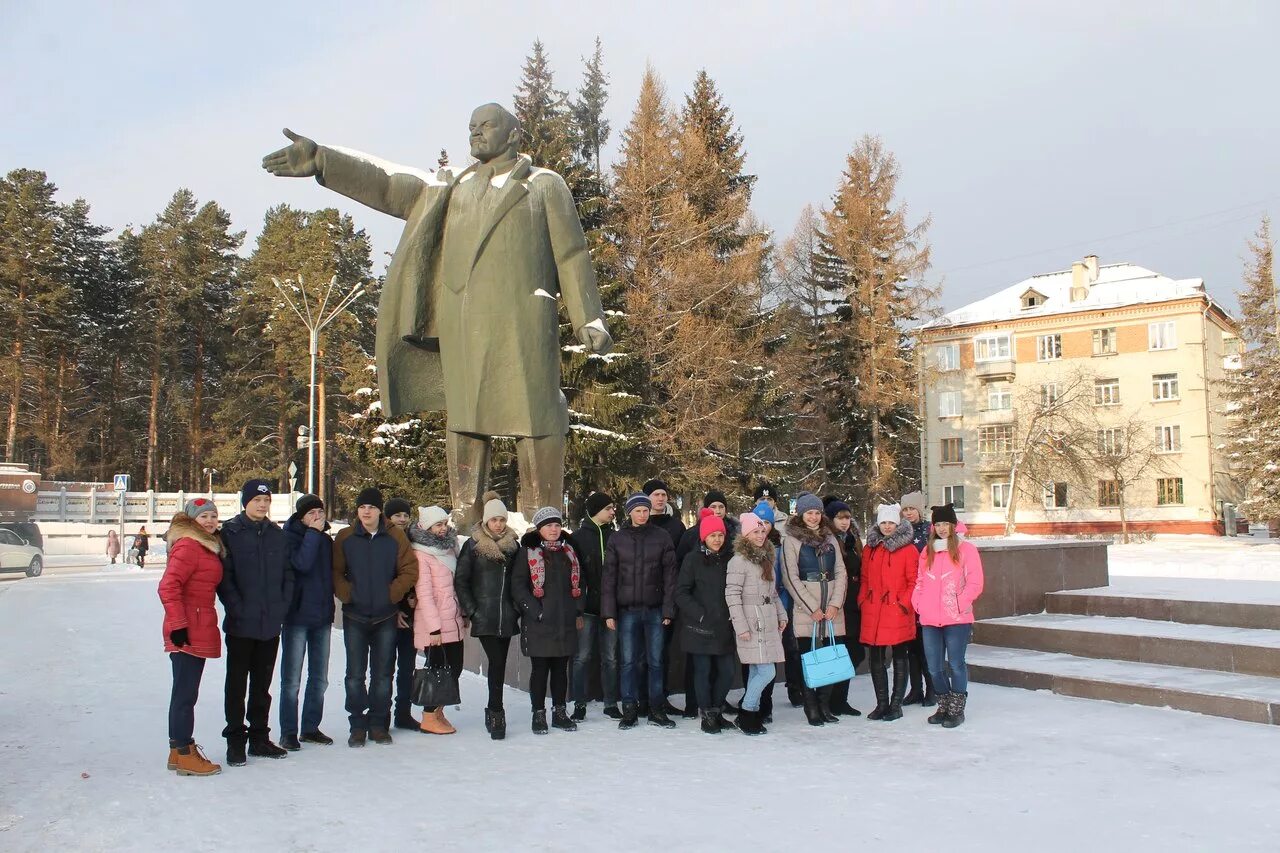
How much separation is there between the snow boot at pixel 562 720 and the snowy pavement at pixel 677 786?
0.79 ft

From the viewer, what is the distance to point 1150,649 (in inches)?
336

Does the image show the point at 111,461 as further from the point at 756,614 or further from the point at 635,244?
the point at 756,614

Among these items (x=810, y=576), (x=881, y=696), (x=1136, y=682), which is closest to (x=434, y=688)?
(x=810, y=576)

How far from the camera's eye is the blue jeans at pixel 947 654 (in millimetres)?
7055

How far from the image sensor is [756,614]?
6.94 metres

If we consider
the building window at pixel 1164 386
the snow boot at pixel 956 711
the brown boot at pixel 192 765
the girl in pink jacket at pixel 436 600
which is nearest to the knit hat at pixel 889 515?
the snow boot at pixel 956 711

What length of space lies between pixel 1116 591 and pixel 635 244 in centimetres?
2155

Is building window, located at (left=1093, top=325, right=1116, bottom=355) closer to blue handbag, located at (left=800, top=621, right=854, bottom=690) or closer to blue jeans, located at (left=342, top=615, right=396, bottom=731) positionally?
blue handbag, located at (left=800, top=621, right=854, bottom=690)

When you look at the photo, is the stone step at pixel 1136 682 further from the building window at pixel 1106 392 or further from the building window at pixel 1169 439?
the building window at pixel 1106 392

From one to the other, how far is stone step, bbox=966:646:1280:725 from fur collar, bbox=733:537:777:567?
271cm

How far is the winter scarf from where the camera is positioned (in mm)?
6898

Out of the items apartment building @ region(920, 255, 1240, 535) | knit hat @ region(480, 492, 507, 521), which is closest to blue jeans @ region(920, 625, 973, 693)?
knit hat @ region(480, 492, 507, 521)

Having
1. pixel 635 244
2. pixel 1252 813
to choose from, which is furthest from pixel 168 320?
pixel 1252 813

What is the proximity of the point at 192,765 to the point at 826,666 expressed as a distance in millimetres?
4042
